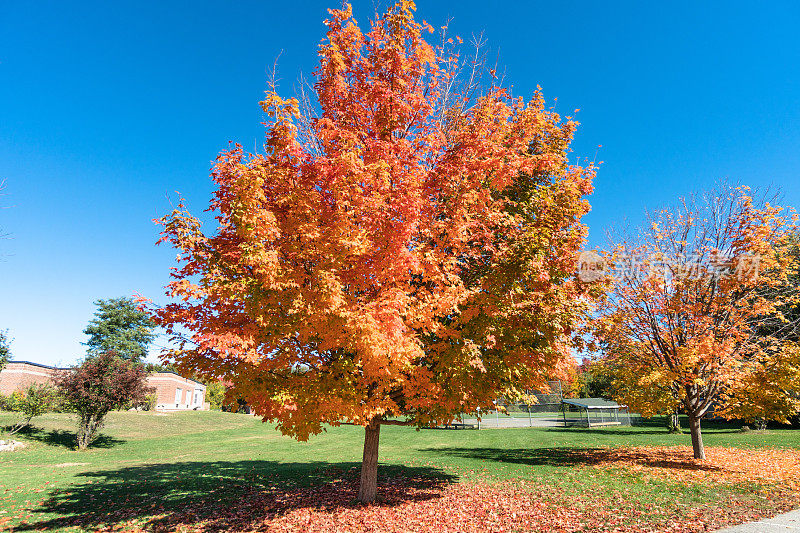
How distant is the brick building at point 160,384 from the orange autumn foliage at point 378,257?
904 inches

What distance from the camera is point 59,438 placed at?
23.6 m

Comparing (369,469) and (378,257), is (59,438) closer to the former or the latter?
(369,469)

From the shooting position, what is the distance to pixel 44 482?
12453 mm

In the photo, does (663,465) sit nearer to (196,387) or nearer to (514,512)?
(514,512)

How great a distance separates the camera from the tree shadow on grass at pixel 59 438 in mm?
22473

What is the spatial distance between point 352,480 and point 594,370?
10.2 metres

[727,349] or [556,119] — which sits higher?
[556,119]

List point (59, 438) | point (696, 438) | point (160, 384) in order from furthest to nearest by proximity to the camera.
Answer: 1. point (160, 384)
2. point (59, 438)
3. point (696, 438)

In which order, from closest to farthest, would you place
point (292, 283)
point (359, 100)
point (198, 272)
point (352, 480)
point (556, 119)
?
point (292, 283) → point (198, 272) → point (359, 100) → point (556, 119) → point (352, 480)

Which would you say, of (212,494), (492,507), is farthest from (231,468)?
(492,507)

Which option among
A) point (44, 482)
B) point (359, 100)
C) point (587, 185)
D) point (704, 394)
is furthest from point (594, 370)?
point (44, 482)

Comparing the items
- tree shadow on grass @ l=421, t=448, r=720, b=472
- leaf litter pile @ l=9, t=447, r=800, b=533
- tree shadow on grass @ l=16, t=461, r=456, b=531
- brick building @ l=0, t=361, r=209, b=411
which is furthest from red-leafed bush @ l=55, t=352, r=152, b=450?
tree shadow on grass @ l=421, t=448, r=720, b=472

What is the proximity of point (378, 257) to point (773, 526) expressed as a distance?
29.6ft

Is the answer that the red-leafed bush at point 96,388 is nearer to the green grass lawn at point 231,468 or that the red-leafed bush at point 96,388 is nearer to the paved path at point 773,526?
the green grass lawn at point 231,468
